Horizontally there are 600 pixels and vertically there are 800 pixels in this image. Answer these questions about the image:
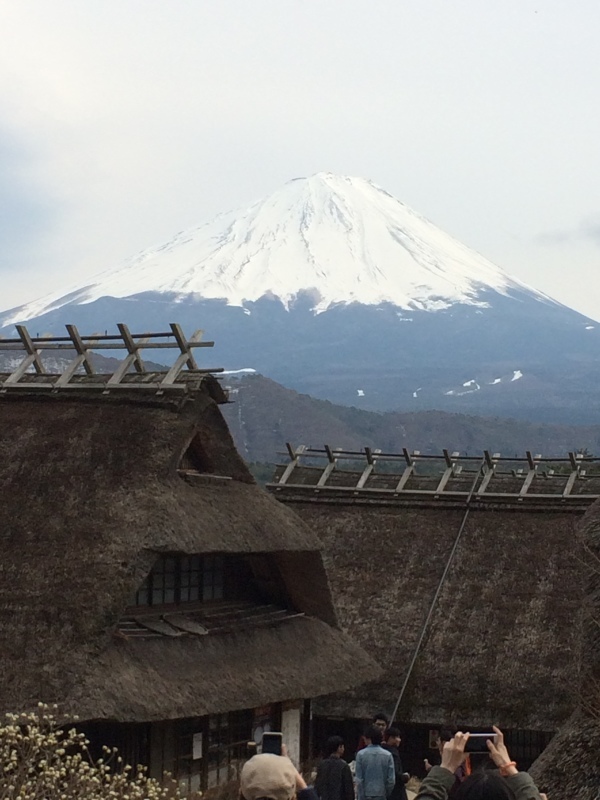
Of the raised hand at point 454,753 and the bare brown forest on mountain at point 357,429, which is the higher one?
the bare brown forest on mountain at point 357,429

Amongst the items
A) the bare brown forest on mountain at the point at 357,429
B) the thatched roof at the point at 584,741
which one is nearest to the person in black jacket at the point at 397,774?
the thatched roof at the point at 584,741

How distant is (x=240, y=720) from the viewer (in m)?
19.6

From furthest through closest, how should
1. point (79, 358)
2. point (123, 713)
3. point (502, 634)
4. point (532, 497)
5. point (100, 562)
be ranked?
point (532, 497) → point (502, 634) → point (79, 358) → point (100, 562) → point (123, 713)

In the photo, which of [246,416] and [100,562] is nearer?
[100,562]

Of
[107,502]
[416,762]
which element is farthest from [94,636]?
[416,762]

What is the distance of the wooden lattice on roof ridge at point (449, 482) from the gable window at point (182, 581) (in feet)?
20.3

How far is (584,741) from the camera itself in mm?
13617

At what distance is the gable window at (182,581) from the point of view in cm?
1909

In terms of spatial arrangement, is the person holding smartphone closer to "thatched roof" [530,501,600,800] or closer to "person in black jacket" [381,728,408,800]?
"person in black jacket" [381,728,408,800]

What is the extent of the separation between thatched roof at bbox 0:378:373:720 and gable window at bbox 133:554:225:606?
0.96 meters

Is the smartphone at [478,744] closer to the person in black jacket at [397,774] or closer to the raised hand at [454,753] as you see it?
the raised hand at [454,753]

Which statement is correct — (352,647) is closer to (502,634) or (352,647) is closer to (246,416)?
(502,634)

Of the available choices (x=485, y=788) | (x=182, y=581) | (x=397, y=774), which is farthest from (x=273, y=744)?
(x=182, y=581)

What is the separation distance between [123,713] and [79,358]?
257 inches
